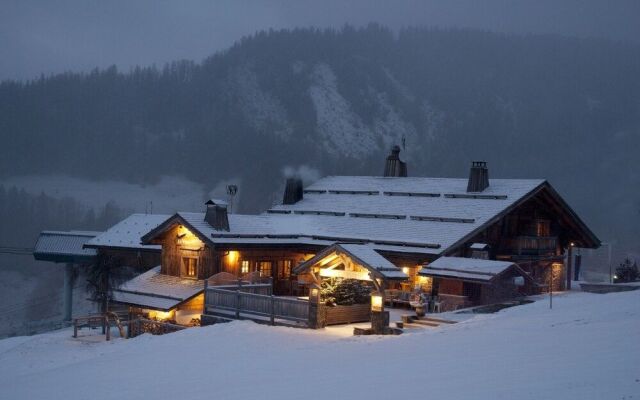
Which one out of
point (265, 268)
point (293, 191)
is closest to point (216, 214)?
point (265, 268)

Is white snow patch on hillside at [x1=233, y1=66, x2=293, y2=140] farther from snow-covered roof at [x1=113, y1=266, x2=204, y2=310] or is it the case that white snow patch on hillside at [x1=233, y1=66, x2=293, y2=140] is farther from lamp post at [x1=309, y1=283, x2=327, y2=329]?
lamp post at [x1=309, y1=283, x2=327, y2=329]

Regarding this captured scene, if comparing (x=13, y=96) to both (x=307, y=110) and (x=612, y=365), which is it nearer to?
(x=307, y=110)

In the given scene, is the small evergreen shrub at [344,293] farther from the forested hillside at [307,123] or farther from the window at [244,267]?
the forested hillside at [307,123]

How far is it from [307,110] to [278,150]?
67.0 feet

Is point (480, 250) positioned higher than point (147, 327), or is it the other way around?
point (480, 250)

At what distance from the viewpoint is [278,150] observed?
542 feet

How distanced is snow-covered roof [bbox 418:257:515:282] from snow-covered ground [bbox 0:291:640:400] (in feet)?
10.1

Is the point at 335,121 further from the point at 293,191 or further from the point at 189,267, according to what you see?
the point at 189,267

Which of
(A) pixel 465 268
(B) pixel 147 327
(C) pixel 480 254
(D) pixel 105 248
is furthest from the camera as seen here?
(D) pixel 105 248

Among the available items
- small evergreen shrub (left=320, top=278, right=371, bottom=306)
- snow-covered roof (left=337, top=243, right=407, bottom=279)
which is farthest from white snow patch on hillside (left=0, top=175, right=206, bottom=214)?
small evergreen shrub (left=320, top=278, right=371, bottom=306)

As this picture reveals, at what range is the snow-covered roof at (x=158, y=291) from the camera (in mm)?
34394

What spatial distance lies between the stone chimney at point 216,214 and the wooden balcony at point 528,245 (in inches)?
592

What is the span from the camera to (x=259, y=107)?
18062 centimetres

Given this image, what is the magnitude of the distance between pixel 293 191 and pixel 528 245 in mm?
15715
